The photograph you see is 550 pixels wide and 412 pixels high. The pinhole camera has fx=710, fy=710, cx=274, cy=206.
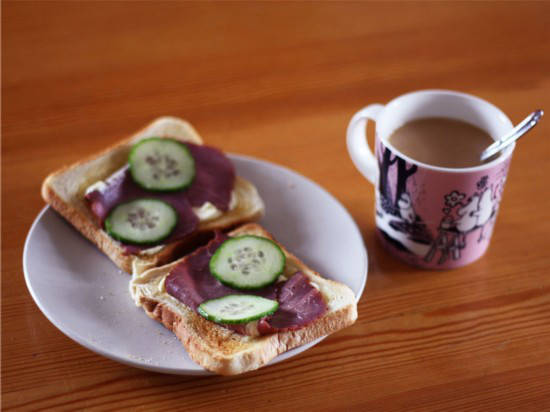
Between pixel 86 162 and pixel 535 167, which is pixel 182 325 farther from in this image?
pixel 535 167

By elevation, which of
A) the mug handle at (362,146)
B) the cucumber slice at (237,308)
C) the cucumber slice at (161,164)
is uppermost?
the mug handle at (362,146)

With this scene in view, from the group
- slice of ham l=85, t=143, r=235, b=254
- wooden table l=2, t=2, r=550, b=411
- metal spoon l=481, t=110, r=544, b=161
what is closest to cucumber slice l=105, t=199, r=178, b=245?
slice of ham l=85, t=143, r=235, b=254

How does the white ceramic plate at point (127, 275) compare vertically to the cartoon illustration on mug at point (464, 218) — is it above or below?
below

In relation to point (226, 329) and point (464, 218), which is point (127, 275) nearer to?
point (226, 329)

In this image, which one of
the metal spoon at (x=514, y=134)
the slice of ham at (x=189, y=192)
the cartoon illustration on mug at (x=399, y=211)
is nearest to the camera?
the metal spoon at (x=514, y=134)

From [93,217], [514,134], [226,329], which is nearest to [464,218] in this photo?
[514,134]

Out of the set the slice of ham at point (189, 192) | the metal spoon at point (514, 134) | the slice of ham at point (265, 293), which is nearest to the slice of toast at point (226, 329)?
the slice of ham at point (265, 293)

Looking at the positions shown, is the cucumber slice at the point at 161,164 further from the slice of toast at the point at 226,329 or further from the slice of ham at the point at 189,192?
the slice of toast at the point at 226,329
